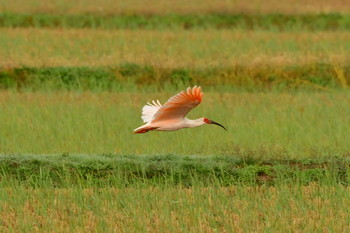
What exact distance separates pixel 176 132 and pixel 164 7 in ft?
31.5

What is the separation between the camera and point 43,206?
6082mm

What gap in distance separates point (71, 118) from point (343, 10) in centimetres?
1020

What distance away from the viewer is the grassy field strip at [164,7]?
18.2m

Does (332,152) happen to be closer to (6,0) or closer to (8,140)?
(8,140)

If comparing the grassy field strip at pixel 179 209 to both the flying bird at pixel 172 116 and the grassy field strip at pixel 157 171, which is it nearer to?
the grassy field strip at pixel 157 171

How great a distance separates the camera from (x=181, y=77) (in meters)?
12.6

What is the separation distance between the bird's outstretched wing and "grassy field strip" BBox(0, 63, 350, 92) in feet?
16.3

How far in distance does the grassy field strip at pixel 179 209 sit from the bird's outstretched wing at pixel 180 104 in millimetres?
561

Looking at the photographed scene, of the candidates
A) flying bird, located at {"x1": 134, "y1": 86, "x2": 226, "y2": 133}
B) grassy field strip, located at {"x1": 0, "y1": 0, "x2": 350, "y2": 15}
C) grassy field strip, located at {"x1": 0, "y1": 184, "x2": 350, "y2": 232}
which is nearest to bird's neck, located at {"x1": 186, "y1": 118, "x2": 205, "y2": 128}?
flying bird, located at {"x1": 134, "y1": 86, "x2": 226, "y2": 133}

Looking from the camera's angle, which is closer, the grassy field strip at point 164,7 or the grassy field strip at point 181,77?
the grassy field strip at point 181,77

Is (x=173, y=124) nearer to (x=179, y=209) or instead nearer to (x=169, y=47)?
(x=179, y=209)

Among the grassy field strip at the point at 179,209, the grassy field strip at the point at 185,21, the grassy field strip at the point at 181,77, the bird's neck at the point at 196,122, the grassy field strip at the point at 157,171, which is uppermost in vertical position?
the grassy field strip at the point at 185,21

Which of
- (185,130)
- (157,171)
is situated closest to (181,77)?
(185,130)

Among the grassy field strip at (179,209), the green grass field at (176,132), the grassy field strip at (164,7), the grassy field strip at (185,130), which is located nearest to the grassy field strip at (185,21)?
the green grass field at (176,132)
